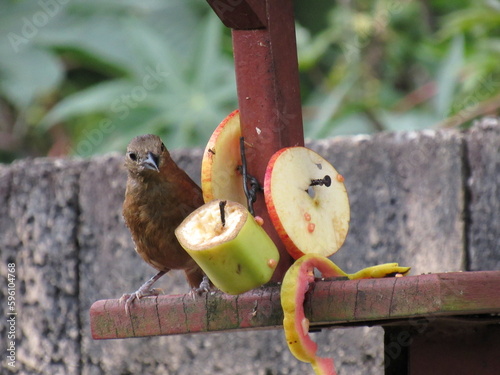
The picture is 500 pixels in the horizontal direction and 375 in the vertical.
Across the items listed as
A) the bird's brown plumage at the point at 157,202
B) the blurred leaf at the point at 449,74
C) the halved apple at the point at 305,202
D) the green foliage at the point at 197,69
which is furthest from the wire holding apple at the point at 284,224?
the blurred leaf at the point at 449,74

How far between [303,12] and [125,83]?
2032 millimetres

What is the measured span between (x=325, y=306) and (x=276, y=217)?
0.30 meters

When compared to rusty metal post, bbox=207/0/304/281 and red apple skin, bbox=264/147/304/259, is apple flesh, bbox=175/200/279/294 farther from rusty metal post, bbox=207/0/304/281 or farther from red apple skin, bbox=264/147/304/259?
rusty metal post, bbox=207/0/304/281

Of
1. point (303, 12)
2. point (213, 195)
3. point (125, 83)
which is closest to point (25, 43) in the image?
point (125, 83)

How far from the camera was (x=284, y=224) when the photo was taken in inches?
101

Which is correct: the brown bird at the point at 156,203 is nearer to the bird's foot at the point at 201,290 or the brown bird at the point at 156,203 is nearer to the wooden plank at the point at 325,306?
the bird's foot at the point at 201,290

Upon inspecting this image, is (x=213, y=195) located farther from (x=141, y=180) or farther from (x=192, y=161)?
(x=192, y=161)

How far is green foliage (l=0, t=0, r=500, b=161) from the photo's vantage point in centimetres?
474

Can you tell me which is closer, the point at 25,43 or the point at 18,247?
the point at 18,247

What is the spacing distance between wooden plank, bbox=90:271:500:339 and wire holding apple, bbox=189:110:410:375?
0.21 ft

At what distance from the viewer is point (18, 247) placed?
4023mm

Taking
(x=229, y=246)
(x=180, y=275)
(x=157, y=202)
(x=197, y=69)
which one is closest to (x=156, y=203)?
(x=157, y=202)

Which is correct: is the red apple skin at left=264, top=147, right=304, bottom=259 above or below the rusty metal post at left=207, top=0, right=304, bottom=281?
below

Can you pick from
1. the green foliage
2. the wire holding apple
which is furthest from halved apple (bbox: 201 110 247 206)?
the green foliage
